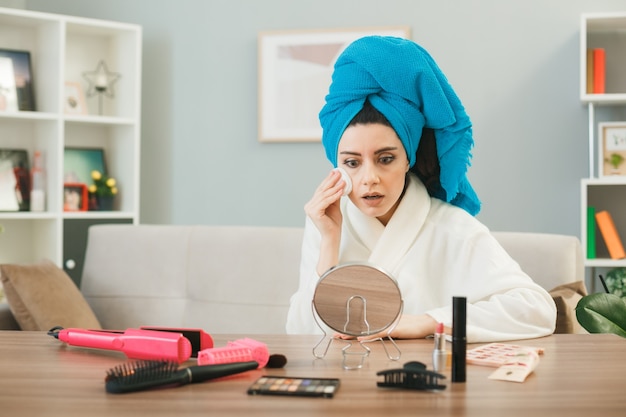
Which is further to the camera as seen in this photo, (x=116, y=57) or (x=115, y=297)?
(x=116, y=57)

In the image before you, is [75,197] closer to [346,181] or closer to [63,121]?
[63,121]

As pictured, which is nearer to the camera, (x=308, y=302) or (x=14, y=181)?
(x=308, y=302)

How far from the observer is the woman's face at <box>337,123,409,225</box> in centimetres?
166

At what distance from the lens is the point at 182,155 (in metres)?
4.60

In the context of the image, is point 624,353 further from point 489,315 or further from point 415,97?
point 415,97

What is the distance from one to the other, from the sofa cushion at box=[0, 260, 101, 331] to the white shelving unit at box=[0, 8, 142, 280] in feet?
4.94

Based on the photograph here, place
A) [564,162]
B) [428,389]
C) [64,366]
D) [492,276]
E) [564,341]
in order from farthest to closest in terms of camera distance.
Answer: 1. [564,162]
2. [492,276]
3. [564,341]
4. [64,366]
5. [428,389]

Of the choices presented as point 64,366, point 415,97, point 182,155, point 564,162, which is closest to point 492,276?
point 415,97

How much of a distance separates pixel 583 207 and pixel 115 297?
7.22ft

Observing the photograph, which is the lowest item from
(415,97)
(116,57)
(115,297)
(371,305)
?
(115,297)

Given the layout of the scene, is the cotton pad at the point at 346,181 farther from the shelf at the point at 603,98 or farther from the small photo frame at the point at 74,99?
the small photo frame at the point at 74,99

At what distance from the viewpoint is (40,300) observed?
2.56 m

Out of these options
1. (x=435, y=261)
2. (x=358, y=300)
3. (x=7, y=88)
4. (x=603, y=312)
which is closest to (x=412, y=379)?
(x=358, y=300)

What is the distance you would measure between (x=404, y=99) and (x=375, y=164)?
0.47 ft
